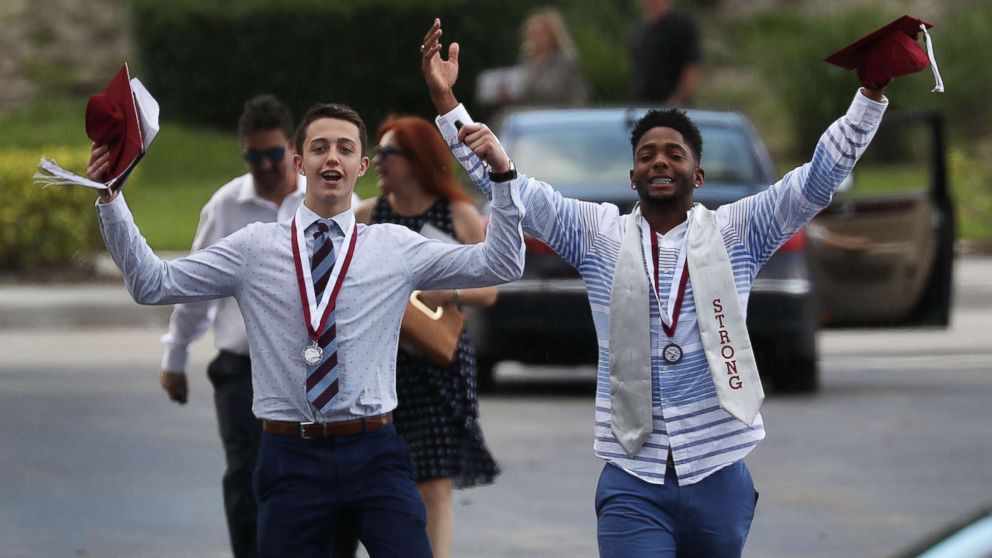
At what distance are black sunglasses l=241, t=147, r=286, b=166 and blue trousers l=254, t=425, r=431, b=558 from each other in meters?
1.84

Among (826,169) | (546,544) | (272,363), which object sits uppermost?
(826,169)

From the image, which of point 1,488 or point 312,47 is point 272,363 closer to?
point 1,488

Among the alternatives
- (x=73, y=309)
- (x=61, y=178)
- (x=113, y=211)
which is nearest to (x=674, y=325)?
(x=113, y=211)

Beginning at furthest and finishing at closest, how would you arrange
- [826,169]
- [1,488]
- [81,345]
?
[81,345] < [1,488] < [826,169]

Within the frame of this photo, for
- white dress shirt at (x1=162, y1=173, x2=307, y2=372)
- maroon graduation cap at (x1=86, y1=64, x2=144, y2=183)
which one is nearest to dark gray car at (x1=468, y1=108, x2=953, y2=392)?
white dress shirt at (x1=162, y1=173, x2=307, y2=372)

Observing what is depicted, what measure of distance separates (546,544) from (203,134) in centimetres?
2083

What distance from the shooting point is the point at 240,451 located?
6.84 meters

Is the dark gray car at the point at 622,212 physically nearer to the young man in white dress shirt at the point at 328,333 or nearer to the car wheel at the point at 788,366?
the car wheel at the point at 788,366

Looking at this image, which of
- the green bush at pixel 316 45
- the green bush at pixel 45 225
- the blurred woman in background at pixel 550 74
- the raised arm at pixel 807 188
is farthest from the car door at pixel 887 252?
the green bush at pixel 316 45

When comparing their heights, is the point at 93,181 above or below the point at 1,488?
above

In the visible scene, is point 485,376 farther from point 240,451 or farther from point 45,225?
point 45,225

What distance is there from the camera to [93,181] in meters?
4.74

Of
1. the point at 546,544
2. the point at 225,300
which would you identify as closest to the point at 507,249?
the point at 225,300

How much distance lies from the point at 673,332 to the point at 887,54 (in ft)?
2.78
